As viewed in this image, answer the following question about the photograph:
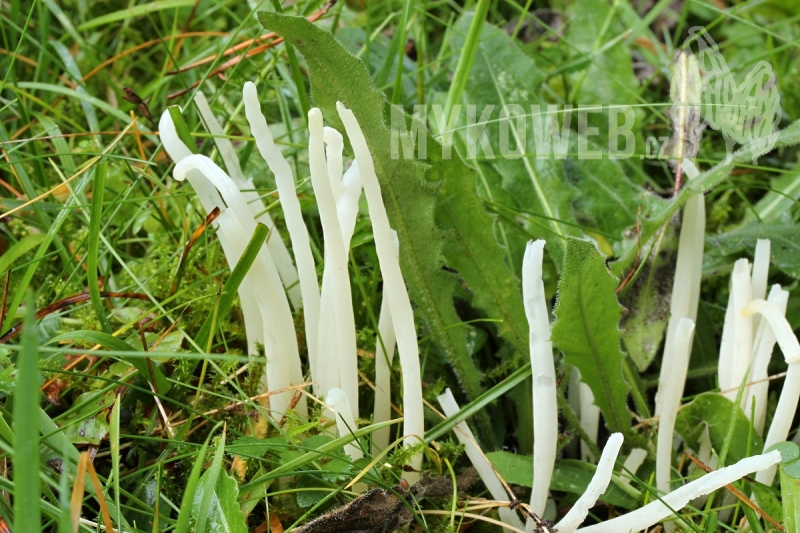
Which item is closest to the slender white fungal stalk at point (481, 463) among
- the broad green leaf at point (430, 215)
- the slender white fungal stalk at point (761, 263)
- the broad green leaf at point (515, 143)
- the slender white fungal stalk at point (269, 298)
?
the broad green leaf at point (430, 215)

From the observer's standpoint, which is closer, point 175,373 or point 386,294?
point 386,294

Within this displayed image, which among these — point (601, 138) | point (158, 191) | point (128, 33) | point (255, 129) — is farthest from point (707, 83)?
point (128, 33)

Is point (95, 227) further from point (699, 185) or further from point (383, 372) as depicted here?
point (699, 185)

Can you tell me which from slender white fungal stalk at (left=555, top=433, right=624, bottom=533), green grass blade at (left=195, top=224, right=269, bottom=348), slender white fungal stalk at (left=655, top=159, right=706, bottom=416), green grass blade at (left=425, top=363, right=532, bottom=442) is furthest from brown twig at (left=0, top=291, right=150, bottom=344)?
slender white fungal stalk at (left=655, top=159, right=706, bottom=416)

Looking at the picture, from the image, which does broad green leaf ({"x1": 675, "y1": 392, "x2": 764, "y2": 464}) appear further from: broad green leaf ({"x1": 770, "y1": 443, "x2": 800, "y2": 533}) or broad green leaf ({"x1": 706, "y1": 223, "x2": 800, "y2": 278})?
broad green leaf ({"x1": 706, "y1": 223, "x2": 800, "y2": 278})

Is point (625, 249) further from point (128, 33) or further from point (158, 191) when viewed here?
point (128, 33)

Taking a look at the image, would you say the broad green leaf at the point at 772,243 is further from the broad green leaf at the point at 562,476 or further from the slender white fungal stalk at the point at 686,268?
the broad green leaf at the point at 562,476
